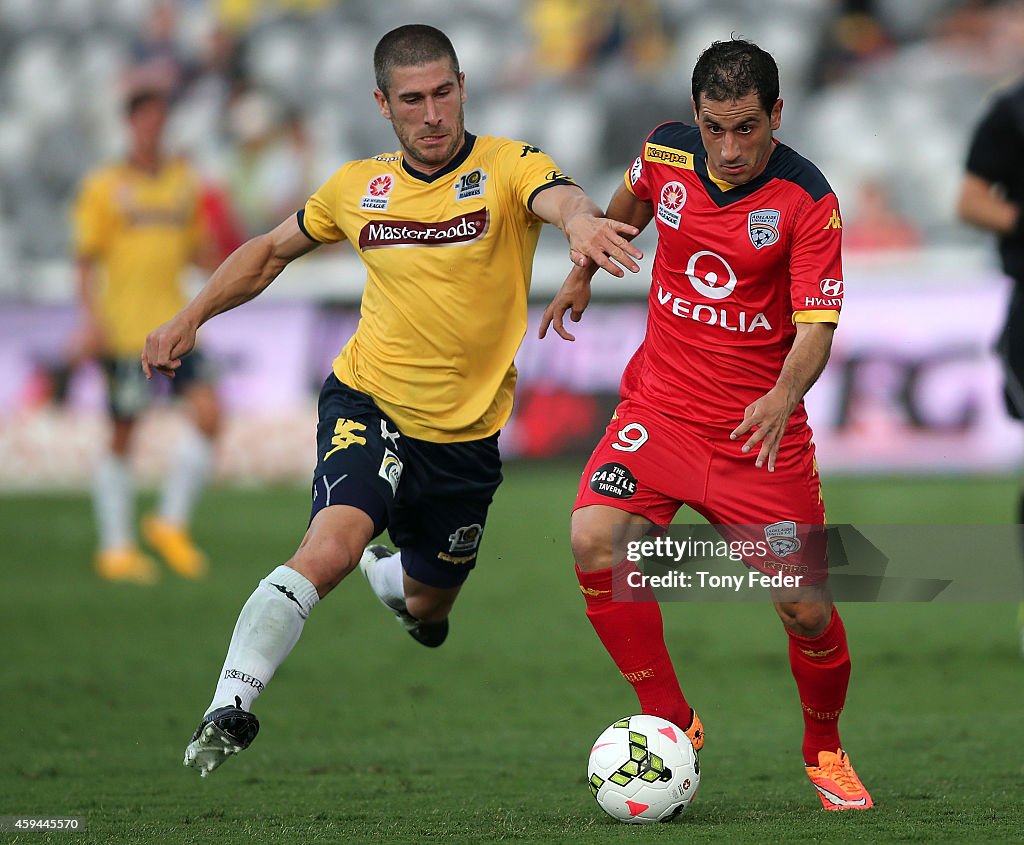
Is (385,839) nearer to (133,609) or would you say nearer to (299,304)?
(133,609)

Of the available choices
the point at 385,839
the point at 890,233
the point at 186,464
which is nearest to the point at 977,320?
the point at 890,233

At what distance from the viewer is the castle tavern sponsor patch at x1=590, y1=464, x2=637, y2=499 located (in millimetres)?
5105

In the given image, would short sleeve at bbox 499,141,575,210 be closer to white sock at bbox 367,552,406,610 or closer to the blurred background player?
white sock at bbox 367,552,406,610

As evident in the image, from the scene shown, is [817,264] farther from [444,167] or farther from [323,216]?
[323,216]

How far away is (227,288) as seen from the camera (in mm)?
5664

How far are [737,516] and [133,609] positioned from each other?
18.2 feet

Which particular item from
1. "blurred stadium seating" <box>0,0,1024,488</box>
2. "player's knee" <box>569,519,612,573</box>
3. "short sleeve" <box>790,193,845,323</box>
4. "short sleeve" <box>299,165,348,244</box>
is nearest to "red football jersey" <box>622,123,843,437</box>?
"short sleeve" <box>790,193,845,323</box>

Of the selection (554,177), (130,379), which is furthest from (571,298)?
(130,379)

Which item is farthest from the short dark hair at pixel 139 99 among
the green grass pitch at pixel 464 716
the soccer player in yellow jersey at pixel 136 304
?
the green grass pitch at pixel 464 716

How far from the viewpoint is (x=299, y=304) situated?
15.4 meters

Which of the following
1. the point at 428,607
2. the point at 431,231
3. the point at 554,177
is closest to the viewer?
the point at 554,177

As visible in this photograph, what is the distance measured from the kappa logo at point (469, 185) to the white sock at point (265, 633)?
153 cm

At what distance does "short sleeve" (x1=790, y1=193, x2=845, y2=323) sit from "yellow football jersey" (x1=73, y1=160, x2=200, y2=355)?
702 centimetres

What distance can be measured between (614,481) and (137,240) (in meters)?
6.81
